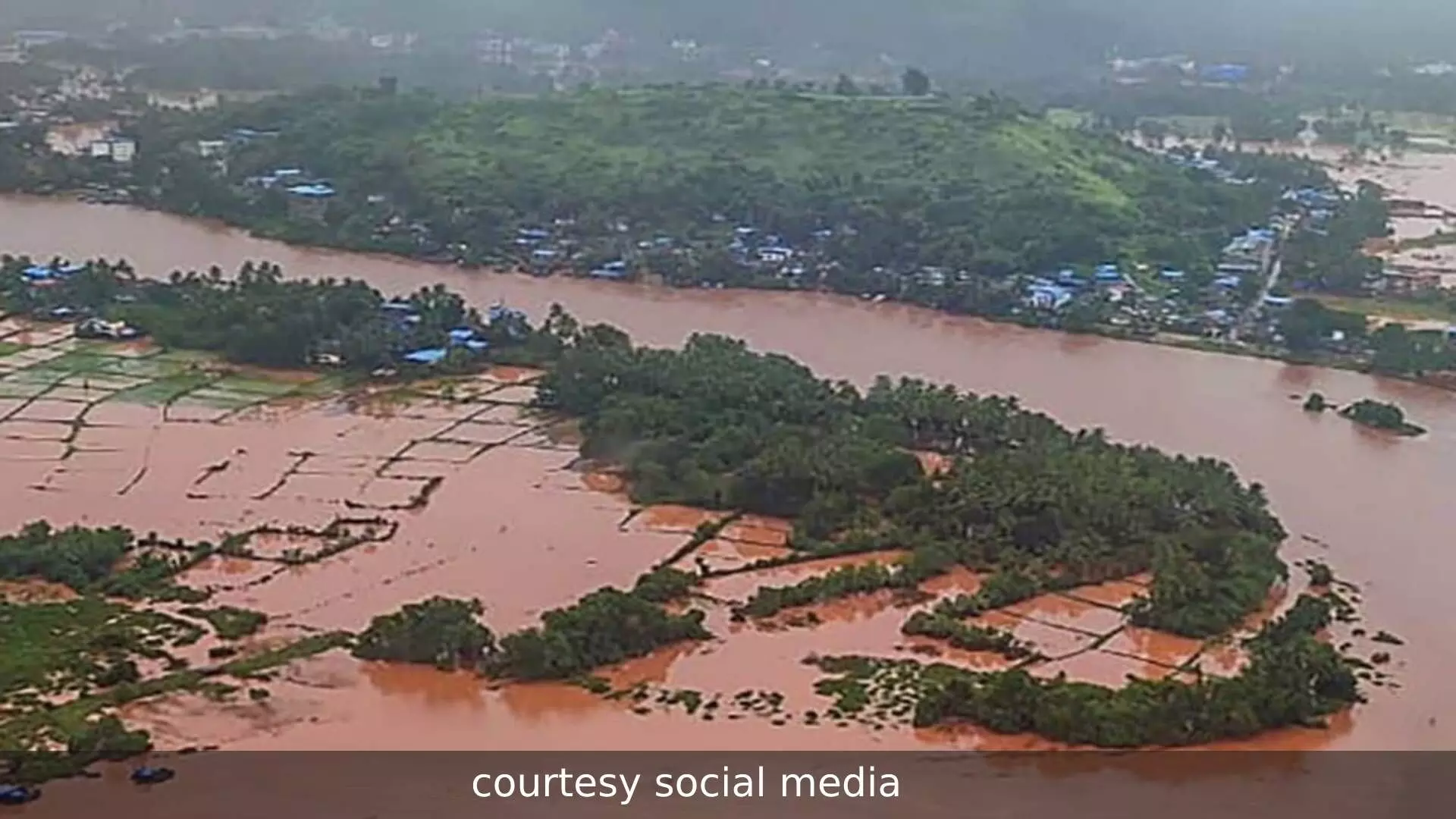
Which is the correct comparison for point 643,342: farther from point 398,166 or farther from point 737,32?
point 737,32

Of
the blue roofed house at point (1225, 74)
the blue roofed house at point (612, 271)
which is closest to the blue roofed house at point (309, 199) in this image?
the blue roofed house at point (612, 271)

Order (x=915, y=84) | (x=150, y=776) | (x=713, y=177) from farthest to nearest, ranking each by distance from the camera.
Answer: (x=915, y=84) < (x=713, y=177) < (x=150, y=776)

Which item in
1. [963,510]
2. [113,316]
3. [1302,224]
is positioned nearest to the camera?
[963,510]

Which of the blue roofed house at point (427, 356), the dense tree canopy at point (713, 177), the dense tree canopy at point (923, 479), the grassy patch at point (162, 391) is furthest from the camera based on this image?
the dense tree canopy at point (713, 177)

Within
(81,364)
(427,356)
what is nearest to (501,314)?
(427,356)

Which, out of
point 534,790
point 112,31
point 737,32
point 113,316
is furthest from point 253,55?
point 534,790

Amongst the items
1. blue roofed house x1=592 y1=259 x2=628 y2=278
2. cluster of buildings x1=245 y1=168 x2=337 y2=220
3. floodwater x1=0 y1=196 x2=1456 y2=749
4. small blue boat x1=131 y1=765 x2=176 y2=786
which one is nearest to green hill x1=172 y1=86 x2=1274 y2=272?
cluster of buildings x1=245 y1=168 x2=337 y2=220

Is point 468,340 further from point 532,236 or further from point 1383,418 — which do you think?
point 1383,418

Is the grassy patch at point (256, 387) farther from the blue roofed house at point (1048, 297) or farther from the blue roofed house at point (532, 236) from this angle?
the blue roofed house at point (1048, 297)
